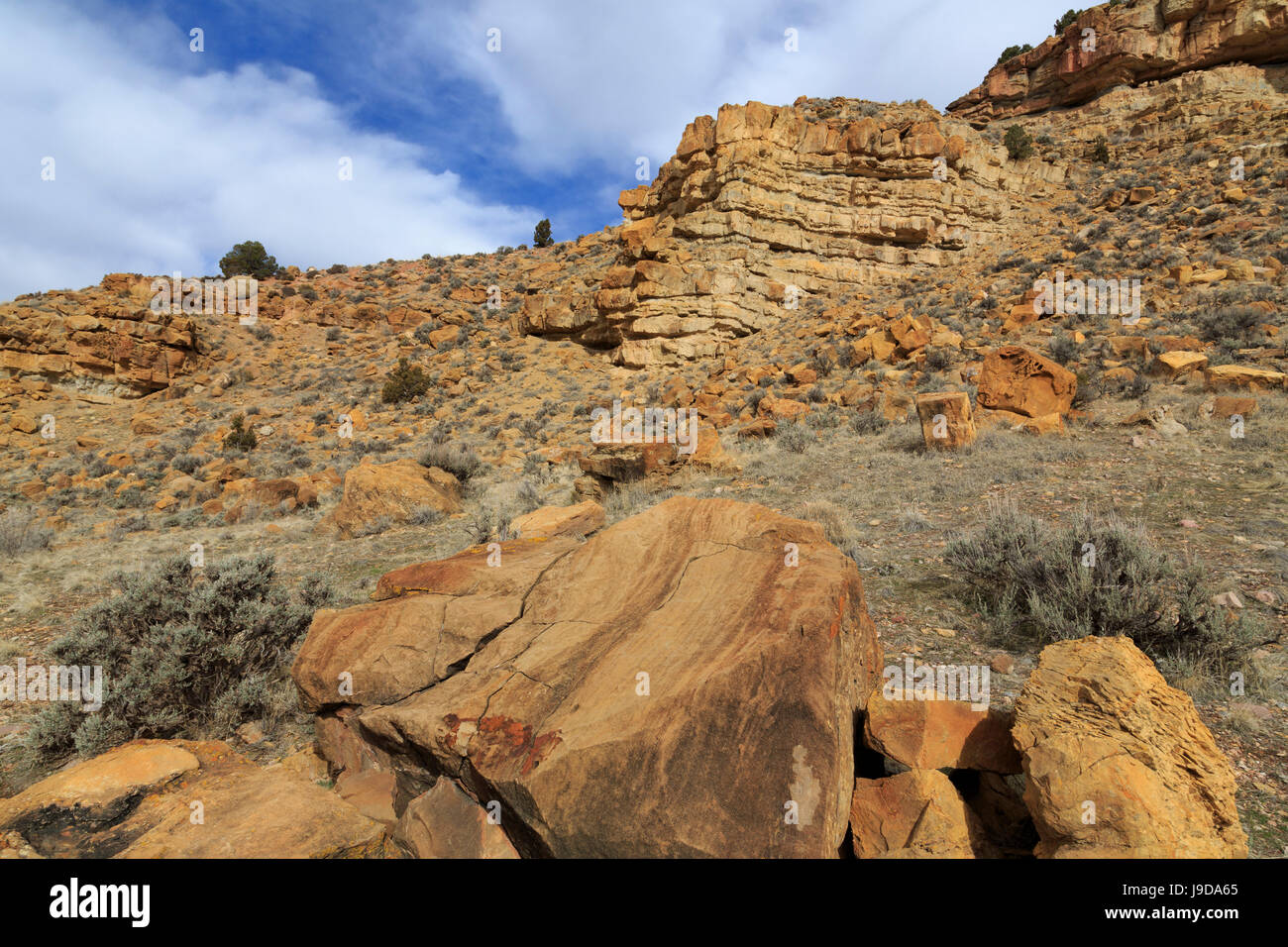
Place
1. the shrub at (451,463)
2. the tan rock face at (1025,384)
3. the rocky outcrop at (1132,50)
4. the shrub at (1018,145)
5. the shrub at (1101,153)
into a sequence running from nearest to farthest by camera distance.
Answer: the tan rock face at (1025,384)
the shrub at (451,463)
the shrub at (1101,153)
the shrub at (1018,145)
the rocky outcrop at (1132,50)

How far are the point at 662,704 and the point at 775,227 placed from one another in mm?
21926

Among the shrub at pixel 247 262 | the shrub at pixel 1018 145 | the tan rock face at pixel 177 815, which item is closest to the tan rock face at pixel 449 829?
the tan rock face at pixel 177 815

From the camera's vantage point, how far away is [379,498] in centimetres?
847

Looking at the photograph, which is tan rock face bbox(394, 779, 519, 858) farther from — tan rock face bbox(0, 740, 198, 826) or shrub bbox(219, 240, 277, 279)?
shrub bbox(219, 240, 277, 279)

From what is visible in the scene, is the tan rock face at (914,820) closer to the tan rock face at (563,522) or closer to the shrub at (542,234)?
the tan rock face at (563,522)

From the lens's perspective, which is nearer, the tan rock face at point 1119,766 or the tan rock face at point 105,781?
the tan rock face at point 1119,766

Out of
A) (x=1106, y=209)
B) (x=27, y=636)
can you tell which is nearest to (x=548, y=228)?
(x=1106, y=209)

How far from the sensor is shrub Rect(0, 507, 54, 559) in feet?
26.6

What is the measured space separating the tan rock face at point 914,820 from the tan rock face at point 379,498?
25.7 ft

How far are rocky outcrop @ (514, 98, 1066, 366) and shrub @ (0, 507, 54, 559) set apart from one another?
51.3 ft

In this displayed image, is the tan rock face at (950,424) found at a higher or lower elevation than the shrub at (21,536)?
higher

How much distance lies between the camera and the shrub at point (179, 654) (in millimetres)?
3289

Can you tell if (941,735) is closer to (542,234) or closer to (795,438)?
(795,438)

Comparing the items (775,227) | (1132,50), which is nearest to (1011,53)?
(1132,50)
